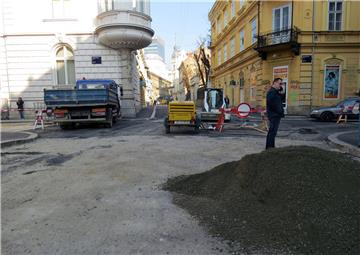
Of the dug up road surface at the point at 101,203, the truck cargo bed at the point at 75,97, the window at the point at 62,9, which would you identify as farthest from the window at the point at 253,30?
the dug up road surface at the point at 101,203

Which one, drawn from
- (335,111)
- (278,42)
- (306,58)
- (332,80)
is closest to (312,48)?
(306,58)

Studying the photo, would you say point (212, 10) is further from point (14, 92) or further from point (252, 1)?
point (14, 92)

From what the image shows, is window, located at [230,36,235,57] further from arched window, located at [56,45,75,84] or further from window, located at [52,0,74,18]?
arched window, located at [56,45,75,84]

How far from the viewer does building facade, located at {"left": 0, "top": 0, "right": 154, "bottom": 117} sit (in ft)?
66.7

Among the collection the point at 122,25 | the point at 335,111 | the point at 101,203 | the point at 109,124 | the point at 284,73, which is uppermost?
the point at 122,25

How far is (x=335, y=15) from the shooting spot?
70.5ft

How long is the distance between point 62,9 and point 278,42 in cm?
1763

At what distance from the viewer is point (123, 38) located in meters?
18.9

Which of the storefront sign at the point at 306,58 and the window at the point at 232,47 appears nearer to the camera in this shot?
the storefront sign at the point at 306,58

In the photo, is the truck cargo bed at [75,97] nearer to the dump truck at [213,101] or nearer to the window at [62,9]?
the dump truck at [213,101]

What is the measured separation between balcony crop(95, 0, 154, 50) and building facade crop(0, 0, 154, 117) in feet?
0.64

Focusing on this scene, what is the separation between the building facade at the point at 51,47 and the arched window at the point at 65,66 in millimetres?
78

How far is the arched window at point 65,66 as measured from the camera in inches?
828

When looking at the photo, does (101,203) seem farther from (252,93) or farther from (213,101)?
(252,93)
